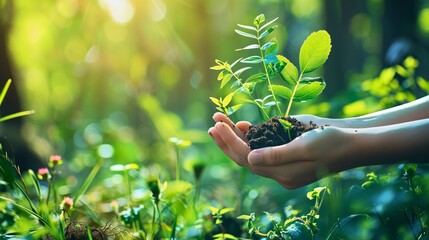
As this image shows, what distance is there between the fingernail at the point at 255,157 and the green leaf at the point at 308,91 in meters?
0.24

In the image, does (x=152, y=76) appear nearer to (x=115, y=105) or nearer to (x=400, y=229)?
(x=115, y=105)

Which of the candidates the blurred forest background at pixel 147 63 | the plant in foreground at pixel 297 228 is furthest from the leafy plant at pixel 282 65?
the blurred forest background at pixel 147 63

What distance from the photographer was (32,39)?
26.8 ft

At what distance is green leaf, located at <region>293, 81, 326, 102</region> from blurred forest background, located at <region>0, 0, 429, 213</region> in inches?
32.2

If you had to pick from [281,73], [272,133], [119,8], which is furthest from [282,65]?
[119,8]

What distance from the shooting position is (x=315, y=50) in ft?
4.99

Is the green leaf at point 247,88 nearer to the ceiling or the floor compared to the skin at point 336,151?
nearer to the ceiling

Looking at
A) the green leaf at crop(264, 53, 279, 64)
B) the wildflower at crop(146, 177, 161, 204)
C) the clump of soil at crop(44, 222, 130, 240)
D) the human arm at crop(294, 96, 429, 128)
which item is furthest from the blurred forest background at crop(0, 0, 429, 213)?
the green leaf at crop(264, 53, 279, 64)

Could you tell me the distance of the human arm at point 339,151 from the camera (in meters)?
1.36

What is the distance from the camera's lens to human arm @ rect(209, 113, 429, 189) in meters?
1.36

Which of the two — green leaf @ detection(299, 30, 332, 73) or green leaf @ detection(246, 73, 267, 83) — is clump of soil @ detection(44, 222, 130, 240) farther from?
green leaf @ detection(299, 30, 332, 73)

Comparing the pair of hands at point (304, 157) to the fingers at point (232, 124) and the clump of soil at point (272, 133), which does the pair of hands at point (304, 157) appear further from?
the fingers at point (232, 124)

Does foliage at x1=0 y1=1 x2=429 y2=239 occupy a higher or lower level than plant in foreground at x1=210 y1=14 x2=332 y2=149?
lower

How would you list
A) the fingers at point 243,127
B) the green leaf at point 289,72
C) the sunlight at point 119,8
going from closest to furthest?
the green leaf at point 289,72
the fingers at point 243,127
the sunlight at point 119,8
